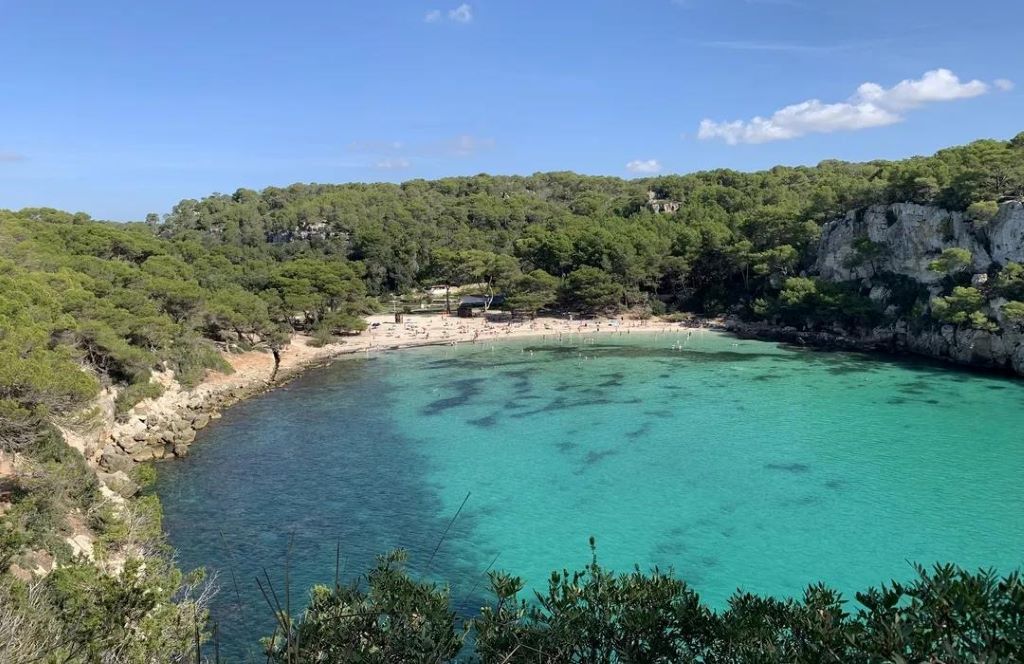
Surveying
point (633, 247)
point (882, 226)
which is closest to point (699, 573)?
point (882, 226)

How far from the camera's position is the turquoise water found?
1630cm

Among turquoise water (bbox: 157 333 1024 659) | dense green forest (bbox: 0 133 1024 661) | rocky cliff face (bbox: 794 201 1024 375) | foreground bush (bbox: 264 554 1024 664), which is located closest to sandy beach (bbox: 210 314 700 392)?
dense green forest (bbox: 0 133 1024 661)

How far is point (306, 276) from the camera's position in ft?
156

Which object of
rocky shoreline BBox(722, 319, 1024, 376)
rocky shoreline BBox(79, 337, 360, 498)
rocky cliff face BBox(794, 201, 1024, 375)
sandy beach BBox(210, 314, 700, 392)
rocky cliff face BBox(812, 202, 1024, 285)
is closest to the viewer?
rocky shoreline BBox(79, 337, 360, 498)

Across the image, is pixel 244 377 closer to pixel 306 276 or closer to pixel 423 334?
pixel 306 276

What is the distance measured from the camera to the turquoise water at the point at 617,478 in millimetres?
16297

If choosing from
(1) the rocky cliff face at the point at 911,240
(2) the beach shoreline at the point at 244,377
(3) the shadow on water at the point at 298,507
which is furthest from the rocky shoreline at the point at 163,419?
(1) the rocky cliff face at the point at 911,240

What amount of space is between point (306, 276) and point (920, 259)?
41.0 m

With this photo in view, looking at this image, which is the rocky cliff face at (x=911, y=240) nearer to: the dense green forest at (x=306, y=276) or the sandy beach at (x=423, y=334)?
the dense green forest at (x=306, y=276)

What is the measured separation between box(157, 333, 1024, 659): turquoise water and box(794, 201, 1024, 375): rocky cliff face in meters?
2.40

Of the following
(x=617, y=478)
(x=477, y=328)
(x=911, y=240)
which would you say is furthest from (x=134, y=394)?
(x=911, y=240)

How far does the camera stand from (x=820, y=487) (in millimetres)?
20641

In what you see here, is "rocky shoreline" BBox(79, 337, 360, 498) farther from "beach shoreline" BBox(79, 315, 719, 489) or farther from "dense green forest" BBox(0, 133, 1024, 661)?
"dense green forest" BBox(0, 133, 1024, 661)

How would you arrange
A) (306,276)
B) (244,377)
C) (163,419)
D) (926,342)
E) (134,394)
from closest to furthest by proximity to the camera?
(134,394) → (163,419) → (244,377) → (926,342) → (306,276)
